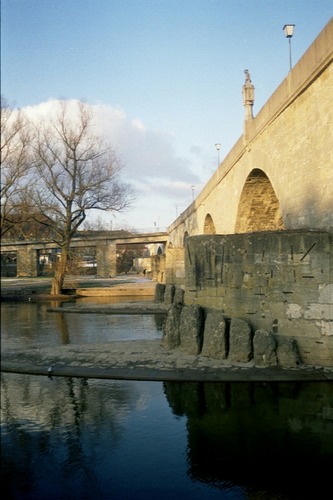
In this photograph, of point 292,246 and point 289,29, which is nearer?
point 292,246

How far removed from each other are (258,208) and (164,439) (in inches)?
577

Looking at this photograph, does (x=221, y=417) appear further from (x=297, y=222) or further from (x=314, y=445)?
(x=297, y=222)

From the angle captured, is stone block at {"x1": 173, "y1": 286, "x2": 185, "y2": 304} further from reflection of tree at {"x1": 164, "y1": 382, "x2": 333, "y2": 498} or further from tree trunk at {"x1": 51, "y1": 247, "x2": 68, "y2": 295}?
reflection of tree at {"x1": 164, "y1": 382, "x2": 333, "y2": 498}

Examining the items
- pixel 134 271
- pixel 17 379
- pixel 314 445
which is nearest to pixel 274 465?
pixel 314 445

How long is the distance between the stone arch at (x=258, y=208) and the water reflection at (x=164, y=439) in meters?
10.8

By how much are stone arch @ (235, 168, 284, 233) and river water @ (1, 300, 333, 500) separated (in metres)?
10.7

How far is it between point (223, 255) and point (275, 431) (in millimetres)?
4956

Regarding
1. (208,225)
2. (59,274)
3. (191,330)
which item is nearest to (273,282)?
(191,330)

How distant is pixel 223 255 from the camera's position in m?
10.7

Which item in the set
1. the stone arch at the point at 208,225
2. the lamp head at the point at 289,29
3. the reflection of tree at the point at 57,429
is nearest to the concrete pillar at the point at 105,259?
the stone arch at the point at 208,225

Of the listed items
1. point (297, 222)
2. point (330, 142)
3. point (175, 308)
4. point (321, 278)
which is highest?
point (330, 142)

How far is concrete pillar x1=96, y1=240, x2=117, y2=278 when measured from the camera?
179 ft

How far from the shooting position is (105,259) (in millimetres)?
55000

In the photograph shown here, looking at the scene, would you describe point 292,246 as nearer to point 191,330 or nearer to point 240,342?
point 240,342
